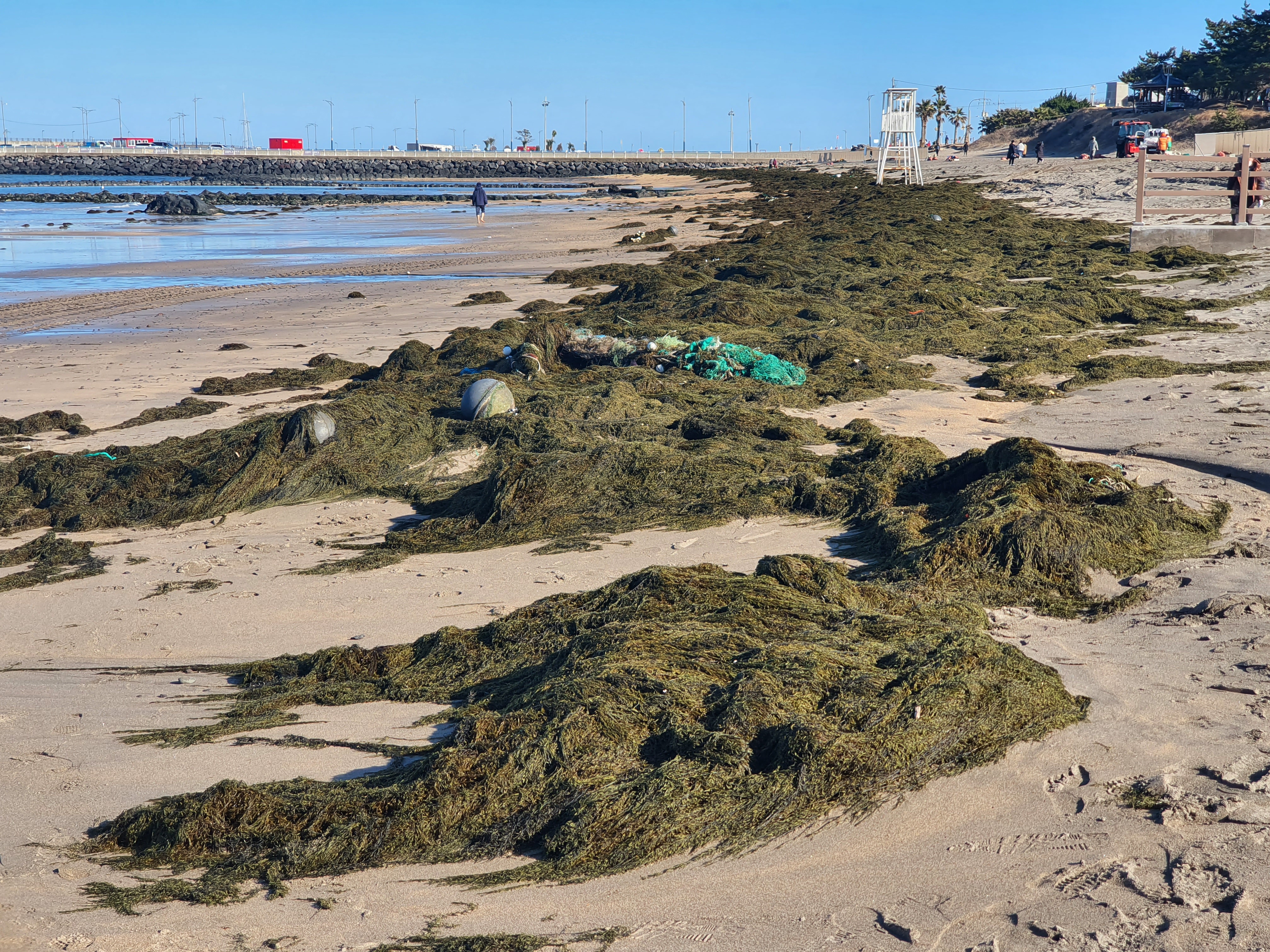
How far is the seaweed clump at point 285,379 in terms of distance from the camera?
1045cm

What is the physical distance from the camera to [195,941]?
9.30 feet

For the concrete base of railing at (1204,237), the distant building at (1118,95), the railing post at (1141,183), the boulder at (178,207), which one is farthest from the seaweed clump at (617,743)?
the distant building at (1118,95)

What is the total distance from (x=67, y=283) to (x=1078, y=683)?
20.9 metres

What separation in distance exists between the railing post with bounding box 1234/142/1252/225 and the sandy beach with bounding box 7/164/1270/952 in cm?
1034

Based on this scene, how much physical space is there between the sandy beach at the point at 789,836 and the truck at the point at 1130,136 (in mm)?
37301

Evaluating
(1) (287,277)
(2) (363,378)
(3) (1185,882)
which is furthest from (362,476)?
(1) (287,277)

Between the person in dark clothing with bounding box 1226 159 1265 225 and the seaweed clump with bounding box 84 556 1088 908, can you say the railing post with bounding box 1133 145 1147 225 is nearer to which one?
the person in dark clothing with bounding box 1226 159 1265 225

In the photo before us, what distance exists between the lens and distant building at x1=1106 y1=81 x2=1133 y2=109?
238ft

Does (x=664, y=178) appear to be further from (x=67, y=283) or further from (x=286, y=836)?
(x=286, y=836)

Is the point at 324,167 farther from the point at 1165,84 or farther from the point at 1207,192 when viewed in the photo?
the point at 1207,192

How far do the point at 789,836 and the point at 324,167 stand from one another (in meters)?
108

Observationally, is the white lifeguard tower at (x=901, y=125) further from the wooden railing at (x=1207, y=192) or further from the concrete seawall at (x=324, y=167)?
the concrete seawall at (x=324, y=167)

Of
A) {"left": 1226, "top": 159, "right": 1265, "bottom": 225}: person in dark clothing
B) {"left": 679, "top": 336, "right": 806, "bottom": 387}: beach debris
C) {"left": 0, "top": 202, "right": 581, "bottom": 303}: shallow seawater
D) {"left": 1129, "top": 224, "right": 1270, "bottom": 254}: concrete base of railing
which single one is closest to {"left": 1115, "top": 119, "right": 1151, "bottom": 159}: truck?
{"left": 1226, "top": 159, "right": 1265, "bottom": 225}: person in dark clothing

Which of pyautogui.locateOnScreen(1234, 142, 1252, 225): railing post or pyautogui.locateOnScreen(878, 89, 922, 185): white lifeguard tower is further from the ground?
pyautogui.locateOnScreen(878, 89, 922, 185): white lifeguard tower
